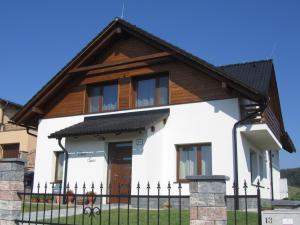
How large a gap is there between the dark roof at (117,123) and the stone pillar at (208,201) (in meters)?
6.64

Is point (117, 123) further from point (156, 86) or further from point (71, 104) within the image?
point (71, 104)

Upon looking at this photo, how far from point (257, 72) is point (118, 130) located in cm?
638

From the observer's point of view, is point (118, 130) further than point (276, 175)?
No

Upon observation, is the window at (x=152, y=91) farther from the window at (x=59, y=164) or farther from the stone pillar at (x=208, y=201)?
the stone pillar at (x=208, y=201)

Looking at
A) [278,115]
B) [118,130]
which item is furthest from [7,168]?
[278,115]

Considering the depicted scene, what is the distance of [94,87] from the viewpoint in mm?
16109

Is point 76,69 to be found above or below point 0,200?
above

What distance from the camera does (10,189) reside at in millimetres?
7438

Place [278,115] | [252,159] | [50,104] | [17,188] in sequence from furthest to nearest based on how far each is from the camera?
[278,115]
[50,104]
[252,159]
[17,188]

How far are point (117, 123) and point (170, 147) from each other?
2.04m

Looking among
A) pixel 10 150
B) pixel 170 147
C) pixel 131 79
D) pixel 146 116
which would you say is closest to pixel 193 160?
pixel 170 147

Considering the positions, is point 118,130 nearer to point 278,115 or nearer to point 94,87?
point 94,87

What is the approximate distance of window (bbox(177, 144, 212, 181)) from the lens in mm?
13086

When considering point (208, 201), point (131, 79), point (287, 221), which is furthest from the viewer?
point (131, 79)
